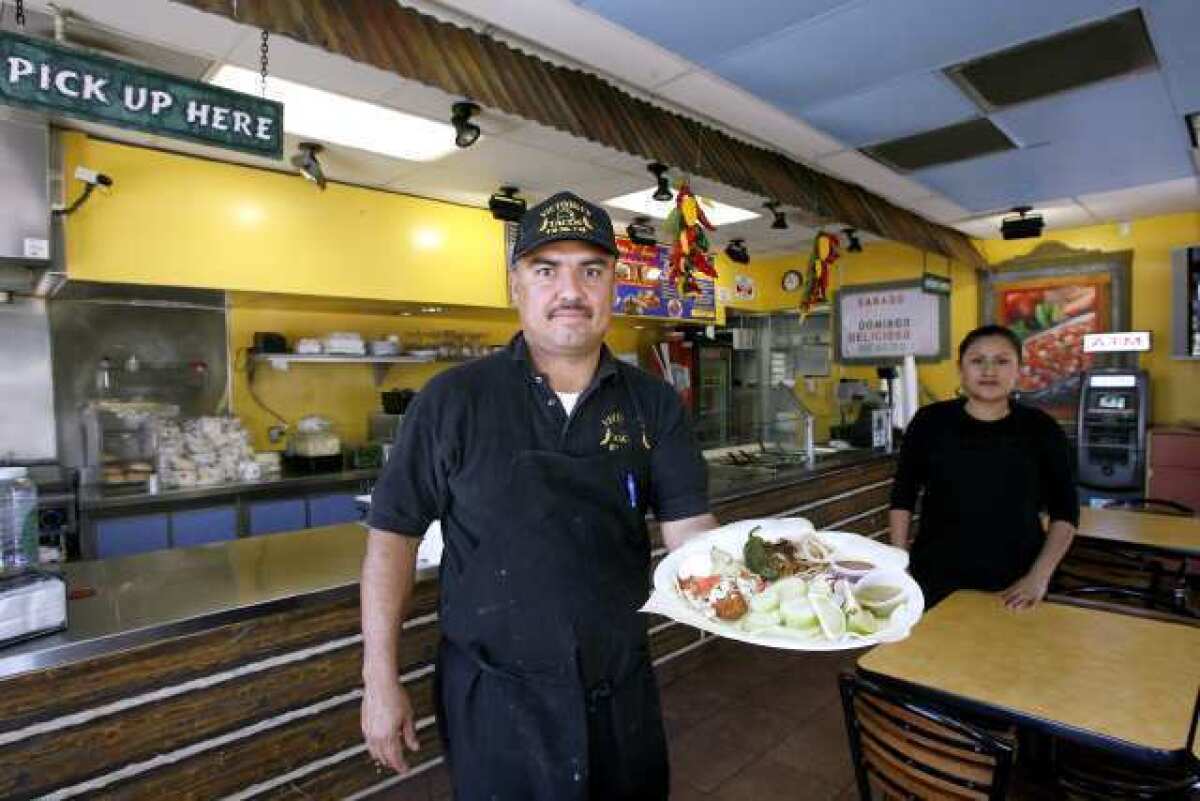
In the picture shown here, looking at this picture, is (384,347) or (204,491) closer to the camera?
(204,491)

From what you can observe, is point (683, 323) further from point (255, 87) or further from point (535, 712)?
point (535, 712)

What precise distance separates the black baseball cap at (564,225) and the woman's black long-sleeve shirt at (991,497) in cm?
185

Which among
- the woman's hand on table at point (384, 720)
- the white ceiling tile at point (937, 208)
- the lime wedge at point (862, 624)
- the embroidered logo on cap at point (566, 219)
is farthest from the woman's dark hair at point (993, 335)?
the white ceiling tile at point (937, 208)

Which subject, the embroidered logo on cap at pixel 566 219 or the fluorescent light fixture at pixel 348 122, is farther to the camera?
the fluorescent light fixture at pixel 348 122

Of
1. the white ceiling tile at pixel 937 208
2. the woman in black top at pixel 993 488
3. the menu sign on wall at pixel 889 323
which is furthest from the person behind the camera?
the menu sign on wall at pixel 889 323

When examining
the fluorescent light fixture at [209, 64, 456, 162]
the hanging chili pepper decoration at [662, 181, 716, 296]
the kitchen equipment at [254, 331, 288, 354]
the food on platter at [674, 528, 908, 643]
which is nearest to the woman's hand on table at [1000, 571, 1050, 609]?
the food on platter at [674, 528, 908, 643]

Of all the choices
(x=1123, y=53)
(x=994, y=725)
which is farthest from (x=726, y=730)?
(x=1123, y=53)

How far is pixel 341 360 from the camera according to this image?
5219mm

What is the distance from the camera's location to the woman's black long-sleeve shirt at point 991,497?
103 inches

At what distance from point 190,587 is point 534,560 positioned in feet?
4.59

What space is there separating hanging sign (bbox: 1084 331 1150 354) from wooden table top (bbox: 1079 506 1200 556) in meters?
2.88

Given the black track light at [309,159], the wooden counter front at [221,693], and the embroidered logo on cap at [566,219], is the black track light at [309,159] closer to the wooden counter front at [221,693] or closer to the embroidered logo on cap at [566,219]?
the wooden counter front at [221,693]

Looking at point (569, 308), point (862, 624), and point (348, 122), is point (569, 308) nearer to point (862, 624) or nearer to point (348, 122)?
point (862, 624)

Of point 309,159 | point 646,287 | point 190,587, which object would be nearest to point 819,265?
point 646,287
